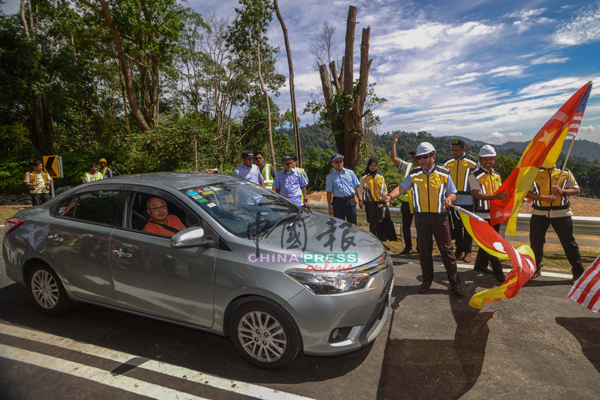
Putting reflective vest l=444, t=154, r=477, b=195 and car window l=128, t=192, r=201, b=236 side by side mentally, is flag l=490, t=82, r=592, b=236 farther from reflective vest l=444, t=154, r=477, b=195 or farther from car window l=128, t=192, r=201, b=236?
car window l=128, t=192, r=201, b=236

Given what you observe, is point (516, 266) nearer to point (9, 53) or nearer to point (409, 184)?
point (409, 184)

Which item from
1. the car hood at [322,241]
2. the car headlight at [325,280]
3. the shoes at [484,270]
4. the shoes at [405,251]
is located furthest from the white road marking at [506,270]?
the car headlight at [325,280]

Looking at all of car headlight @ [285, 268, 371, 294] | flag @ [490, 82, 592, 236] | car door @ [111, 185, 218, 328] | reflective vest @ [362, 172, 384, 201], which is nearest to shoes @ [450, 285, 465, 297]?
flag @ [490, 82, 592, 236]

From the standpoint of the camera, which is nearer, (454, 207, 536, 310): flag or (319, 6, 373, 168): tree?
(454, 207, 536, 310): flag

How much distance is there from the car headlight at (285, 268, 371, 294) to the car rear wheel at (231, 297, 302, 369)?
288mm

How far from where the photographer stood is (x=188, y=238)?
280 centimetres

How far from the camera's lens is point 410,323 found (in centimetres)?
364

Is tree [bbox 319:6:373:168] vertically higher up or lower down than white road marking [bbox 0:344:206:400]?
higher up

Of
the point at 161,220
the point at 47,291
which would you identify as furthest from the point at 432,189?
the point at 47,291

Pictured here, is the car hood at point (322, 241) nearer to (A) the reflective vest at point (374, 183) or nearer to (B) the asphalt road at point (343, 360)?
(B) the asphalt road at point (343, 360)

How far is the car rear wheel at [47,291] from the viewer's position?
12.3 feet

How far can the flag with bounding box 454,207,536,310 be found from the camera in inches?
119

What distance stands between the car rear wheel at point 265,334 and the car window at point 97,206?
179 cm

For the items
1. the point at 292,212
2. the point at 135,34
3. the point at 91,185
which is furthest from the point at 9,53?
the point at 292,212
